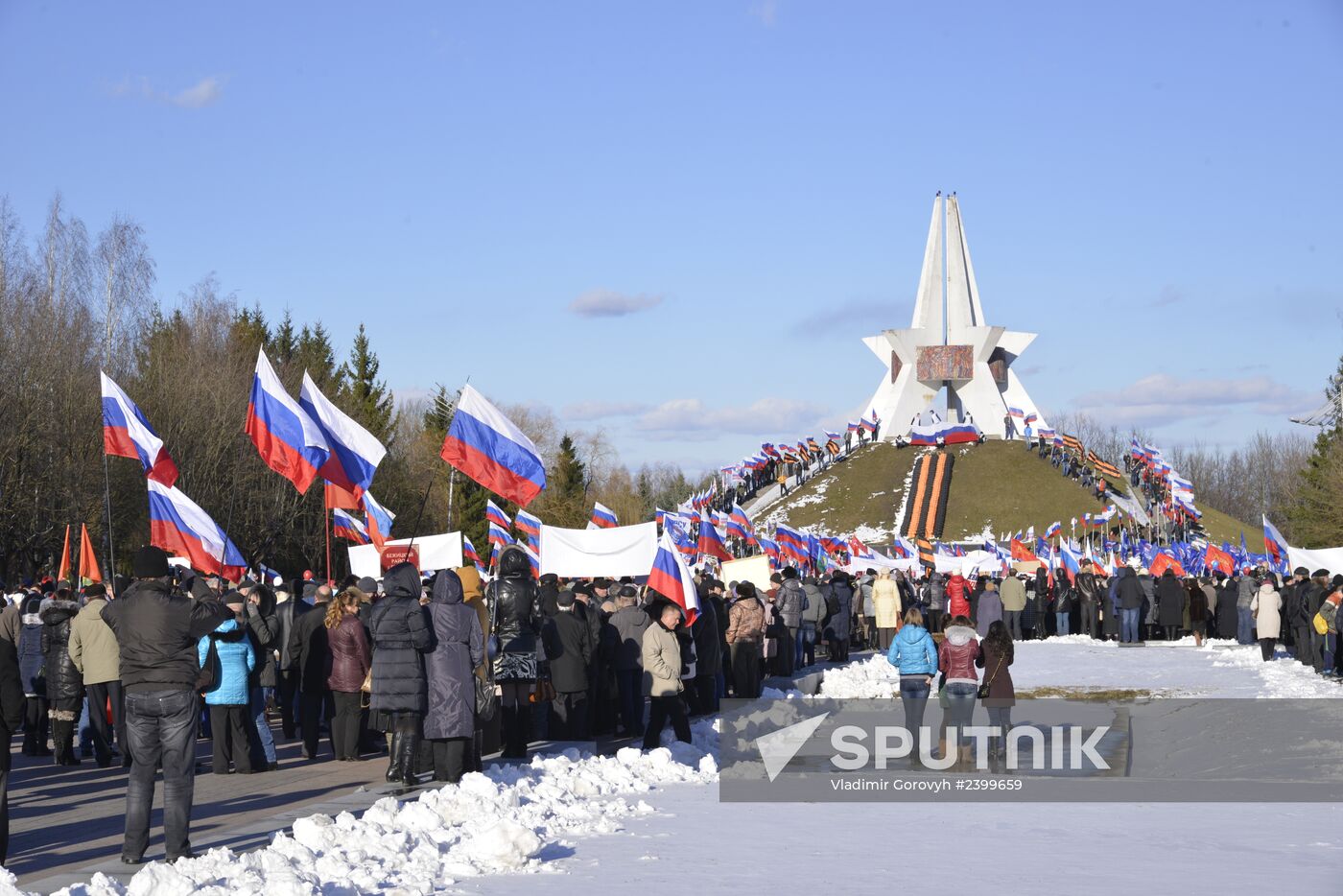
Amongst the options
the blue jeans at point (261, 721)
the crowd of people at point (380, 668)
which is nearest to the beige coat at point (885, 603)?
the crowd of people at point (380, 668)

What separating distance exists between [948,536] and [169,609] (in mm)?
64874

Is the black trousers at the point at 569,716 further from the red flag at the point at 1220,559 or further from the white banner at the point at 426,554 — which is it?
the red flag at the point at 1220,559

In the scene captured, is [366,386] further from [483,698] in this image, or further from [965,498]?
[483,698]

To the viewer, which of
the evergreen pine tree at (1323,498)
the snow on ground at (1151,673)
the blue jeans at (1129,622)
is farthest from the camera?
the evergreen pine tree at (1323,498)

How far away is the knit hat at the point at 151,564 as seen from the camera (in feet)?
26.4

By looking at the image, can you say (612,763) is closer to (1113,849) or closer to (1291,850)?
(1113,849)

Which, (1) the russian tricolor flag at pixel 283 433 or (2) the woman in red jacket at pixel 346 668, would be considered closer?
(2) the woman in red jacket at pixel 346 668

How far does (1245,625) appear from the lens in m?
28.6

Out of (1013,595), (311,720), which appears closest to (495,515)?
(1013,595)

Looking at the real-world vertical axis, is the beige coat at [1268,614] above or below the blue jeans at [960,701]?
above

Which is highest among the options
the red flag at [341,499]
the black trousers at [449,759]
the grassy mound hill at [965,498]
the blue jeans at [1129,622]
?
the grassy mound hill at [965,498]

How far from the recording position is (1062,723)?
15.6 meters

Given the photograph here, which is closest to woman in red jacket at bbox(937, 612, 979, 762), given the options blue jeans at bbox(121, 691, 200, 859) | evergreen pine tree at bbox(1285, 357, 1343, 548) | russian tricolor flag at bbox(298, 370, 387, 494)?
russian tricolor flag at bbox(298, 370, 387, 494)

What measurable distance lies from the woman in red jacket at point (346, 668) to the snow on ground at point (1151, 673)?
25.8ft
